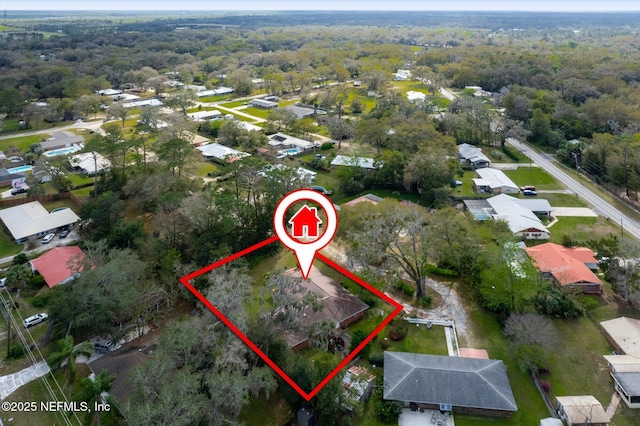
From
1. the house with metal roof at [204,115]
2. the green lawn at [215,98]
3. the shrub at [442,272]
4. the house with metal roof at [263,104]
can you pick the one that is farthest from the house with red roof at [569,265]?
the green lawn at [215,98]

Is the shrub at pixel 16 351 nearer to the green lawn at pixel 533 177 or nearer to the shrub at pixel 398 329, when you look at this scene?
the shrub at pixel 398 329

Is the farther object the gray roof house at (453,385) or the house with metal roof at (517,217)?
the house with metal roof at (517,217)

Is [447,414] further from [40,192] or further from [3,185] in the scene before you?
[3,185]

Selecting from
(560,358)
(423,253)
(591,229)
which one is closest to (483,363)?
(560,358)

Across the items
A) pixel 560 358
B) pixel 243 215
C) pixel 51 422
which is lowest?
pixel 51 422

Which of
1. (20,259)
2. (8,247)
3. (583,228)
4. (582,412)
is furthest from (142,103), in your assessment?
(582,412)
